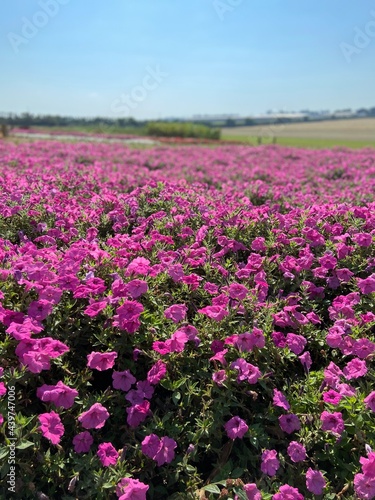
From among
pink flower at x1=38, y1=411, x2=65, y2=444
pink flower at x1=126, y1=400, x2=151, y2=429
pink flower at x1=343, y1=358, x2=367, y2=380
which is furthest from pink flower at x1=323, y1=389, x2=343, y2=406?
pink flower at x1=38, y1=411, x2=65, y2=444

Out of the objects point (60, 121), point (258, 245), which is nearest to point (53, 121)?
point (60, 121)

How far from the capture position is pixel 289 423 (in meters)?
2.18

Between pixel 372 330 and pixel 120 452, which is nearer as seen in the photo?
pixel 120 452

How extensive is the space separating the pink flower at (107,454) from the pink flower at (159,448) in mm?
138

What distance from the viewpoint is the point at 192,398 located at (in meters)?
2.31

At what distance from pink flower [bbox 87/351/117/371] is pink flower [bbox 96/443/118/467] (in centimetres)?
35

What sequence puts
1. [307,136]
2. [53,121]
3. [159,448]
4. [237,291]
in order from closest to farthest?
[159,448] < [237,291] < [307,136] < [53,121]

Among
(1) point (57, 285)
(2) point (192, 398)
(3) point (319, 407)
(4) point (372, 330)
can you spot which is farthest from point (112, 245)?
(4) point (372, 330)

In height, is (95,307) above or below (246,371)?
above

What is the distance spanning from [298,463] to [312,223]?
209 cm

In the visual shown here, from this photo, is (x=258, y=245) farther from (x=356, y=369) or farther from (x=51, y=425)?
(x=51, y=425)

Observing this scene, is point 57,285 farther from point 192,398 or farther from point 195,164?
point 195,164

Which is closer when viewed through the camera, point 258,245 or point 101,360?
point 101,360

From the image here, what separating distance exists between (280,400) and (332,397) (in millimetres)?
255
